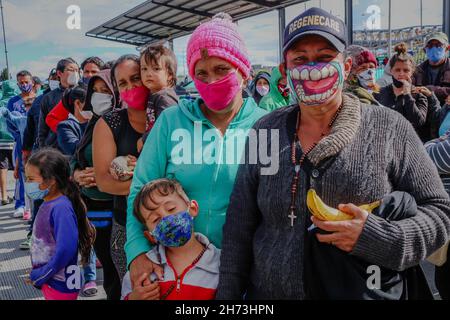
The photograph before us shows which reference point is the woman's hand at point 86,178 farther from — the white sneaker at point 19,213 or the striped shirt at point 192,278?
the white sneaker at point 19,213

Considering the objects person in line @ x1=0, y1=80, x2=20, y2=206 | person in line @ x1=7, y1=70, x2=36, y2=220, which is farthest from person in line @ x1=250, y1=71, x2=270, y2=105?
person in line @ x1=0, y1=80, x2=20, y2=206

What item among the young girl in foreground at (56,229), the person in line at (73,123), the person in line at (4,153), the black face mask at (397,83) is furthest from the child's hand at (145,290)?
the person in line at (4,153)

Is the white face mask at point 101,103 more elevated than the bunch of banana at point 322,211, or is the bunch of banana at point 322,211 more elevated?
the white face mask at point 101,103

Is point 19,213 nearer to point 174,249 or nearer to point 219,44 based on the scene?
point 174,249

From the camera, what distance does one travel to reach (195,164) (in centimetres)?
170

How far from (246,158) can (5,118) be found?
6.22 metres

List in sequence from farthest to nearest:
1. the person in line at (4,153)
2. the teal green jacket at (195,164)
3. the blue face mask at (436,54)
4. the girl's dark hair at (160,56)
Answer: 1. the person in line at (4,153)
2. the blue face mask at (436,54)
3. the girl's dark hair at (160,56)
4. the teal green jacket at (195,164)

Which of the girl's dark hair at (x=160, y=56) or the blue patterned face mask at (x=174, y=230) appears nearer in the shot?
the blue patterned face mask at (x=174, y=230)

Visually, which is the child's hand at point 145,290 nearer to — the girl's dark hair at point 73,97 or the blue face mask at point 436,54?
the girl's dark hair at point 73,97

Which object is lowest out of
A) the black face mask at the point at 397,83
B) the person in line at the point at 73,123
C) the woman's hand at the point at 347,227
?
the woman's hand at the point at 347,227

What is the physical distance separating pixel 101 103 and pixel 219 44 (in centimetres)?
138

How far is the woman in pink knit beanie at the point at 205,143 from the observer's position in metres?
1.68

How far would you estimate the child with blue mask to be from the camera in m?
1.62

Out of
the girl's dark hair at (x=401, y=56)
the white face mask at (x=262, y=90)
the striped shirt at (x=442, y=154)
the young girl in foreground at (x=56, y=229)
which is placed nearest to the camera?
the striped shirt at (x=442, y=154)
